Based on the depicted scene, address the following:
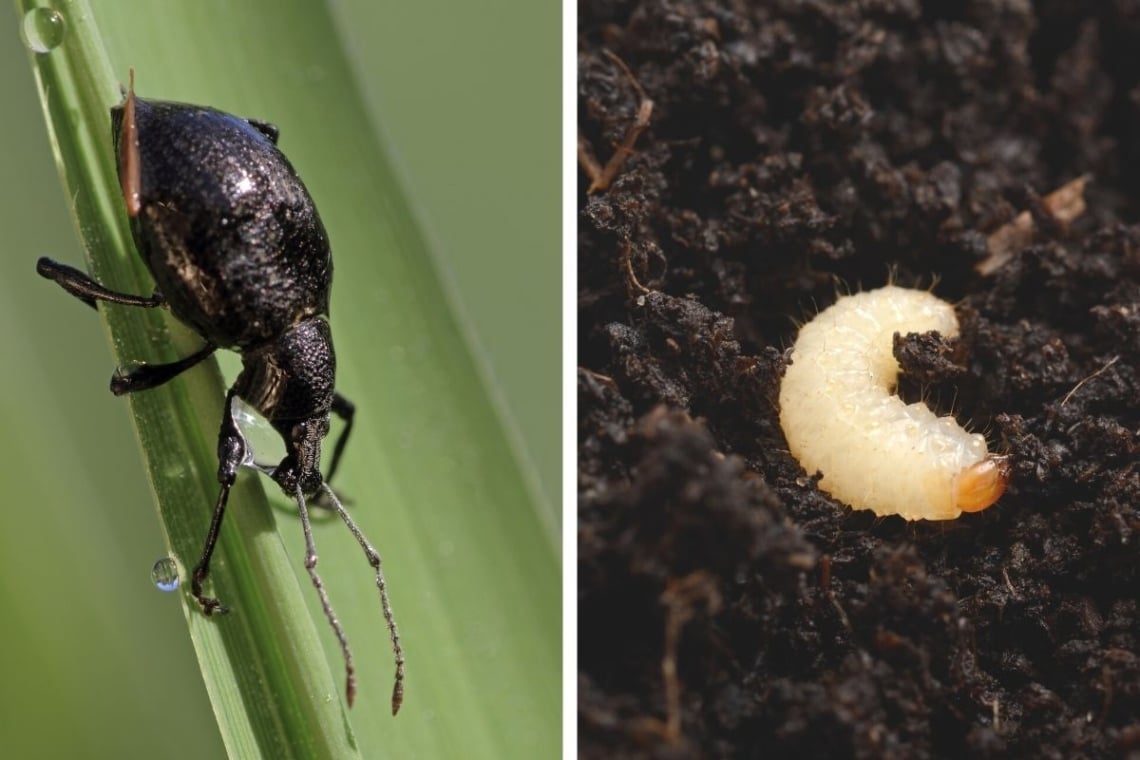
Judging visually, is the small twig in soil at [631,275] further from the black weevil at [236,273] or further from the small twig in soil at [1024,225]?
the small twig in soil at [1024,225]

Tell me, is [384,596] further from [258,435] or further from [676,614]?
[676,614]

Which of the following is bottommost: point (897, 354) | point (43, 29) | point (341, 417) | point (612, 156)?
point (897, 354)

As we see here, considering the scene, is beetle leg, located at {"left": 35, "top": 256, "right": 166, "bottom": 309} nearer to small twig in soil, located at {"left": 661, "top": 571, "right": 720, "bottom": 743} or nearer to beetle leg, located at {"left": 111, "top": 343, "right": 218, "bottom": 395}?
beetle leg, located at {"left": 111, "top": 343, "right": 218, "bottom": 395}

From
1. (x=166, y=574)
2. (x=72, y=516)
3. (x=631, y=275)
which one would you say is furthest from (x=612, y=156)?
(x=72, y=516)

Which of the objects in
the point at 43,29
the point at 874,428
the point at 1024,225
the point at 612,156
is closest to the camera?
the point at 43,29

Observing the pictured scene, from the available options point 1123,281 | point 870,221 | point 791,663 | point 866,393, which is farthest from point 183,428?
point 1123,281

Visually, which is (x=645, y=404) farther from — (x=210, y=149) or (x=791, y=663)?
(x=210, y=149)

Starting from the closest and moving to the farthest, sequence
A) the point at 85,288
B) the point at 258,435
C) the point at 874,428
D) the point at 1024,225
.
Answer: the point at 85,288 → the point at 258,435 → the point at 874,428 → the point at 1024,225
